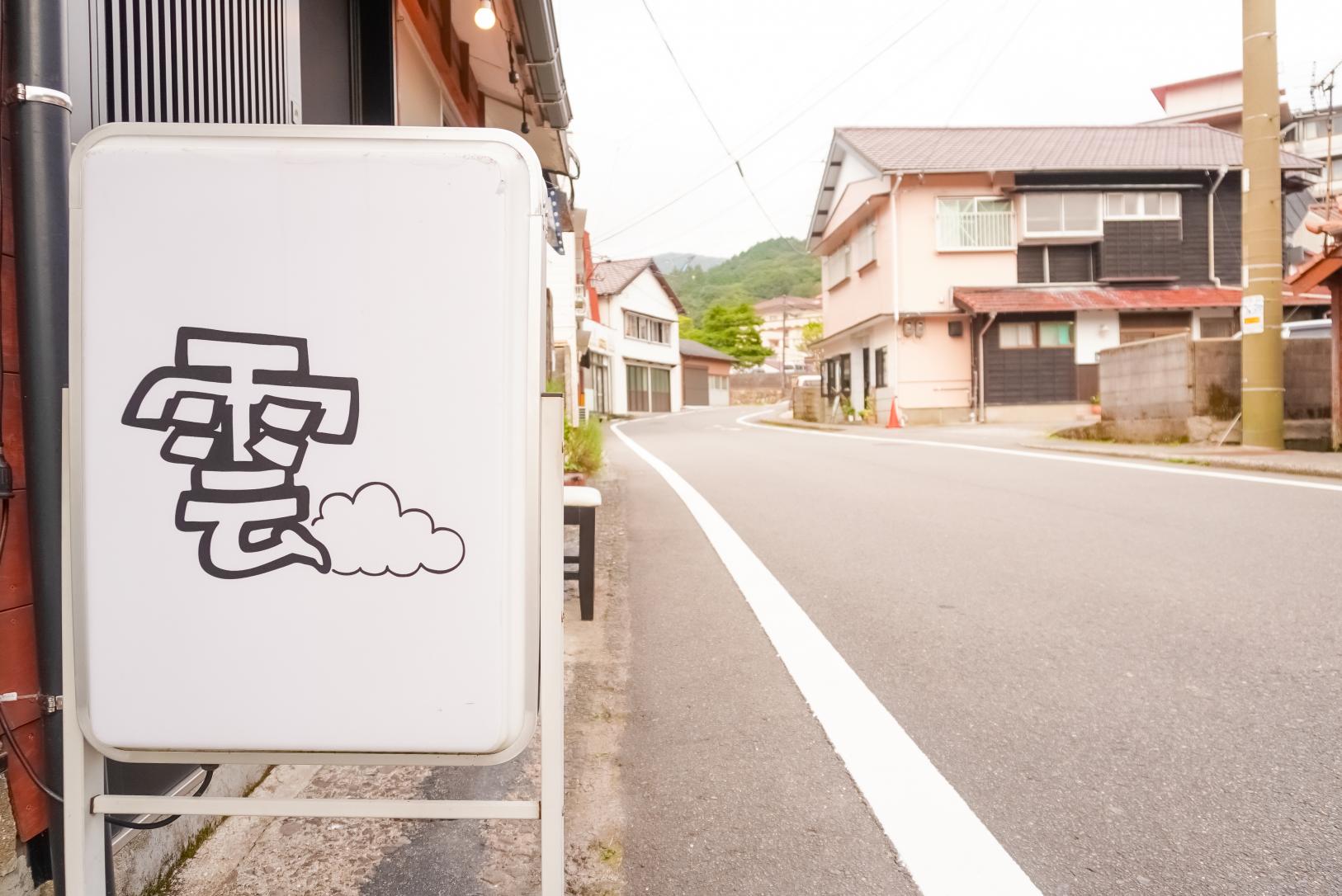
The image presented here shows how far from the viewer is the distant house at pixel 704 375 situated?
52062 millimetres

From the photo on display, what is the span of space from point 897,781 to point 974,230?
2246 cm

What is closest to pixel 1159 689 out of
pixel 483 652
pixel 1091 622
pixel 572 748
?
pixel 1091 622

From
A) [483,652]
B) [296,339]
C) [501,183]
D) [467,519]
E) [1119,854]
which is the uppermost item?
[501,183]

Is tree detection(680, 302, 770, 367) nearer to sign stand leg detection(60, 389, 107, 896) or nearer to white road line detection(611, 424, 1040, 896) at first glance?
white road line detection(611, 424, 1040, 896)

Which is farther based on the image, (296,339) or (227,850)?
(227,850)

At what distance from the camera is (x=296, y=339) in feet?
4.38

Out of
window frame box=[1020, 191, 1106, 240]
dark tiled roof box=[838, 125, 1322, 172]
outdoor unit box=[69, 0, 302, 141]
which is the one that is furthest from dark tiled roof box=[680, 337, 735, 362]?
outdoor unit box=[69, 0, 302, 141]

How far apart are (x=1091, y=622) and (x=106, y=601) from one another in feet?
11.2

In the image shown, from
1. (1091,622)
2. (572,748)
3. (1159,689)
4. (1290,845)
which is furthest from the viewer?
(1091,622)

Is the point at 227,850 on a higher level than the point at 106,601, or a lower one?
lower

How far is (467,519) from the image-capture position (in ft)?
4.43

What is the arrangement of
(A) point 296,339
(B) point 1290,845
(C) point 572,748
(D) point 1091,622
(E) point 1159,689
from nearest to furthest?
(A) point 296,339, (B) point 1290,845, (C) point 572,748, (E) point 1159,689, (D) point 1091,622

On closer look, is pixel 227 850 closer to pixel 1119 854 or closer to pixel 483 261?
pixel 483 261

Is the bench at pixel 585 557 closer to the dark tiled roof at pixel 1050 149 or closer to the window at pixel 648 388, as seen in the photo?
the dark tiled roof at pixel 1050 149
